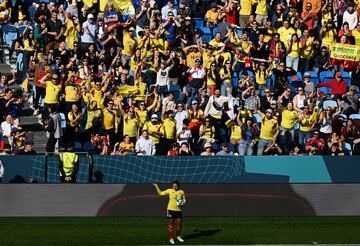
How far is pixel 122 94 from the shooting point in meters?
31.8

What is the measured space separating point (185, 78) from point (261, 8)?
178 inches

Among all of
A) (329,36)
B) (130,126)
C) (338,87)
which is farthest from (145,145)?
(329,36)

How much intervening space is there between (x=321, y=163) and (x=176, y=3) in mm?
9225

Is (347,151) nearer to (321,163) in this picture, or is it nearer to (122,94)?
(321,163)

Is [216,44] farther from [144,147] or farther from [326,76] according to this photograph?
[144,147]

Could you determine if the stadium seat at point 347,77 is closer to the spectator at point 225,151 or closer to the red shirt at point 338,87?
the red shirt at point 338,87

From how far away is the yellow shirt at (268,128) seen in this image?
31156 mm

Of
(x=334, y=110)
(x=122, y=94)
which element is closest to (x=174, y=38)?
(x=122, y=94)

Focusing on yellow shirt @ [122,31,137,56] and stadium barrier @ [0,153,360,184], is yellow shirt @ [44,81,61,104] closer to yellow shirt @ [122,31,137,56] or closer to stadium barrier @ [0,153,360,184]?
stadium barrier @ [0,153,360,184]

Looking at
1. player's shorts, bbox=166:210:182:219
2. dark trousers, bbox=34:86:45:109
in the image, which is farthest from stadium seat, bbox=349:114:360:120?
player's shorts, bbox=166:210:182:219

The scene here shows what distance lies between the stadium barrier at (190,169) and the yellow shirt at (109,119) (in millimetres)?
2230

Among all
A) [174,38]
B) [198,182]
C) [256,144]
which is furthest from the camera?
[174,38]

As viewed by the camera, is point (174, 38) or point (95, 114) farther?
point (174, 38)

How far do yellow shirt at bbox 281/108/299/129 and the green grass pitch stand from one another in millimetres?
3809
